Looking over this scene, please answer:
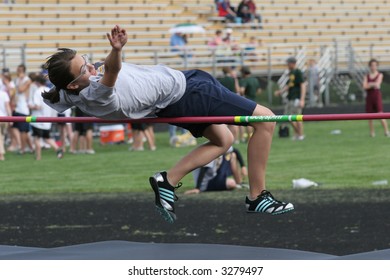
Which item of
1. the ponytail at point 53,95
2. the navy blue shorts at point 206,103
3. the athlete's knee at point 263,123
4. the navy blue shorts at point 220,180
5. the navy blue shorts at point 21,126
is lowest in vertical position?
the navy blue shorts at point 21,126

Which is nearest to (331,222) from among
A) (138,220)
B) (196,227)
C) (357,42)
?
(196,227)

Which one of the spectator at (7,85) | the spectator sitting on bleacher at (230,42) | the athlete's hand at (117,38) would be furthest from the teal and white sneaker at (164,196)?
the spectator sitting on bleacher at (230,42)

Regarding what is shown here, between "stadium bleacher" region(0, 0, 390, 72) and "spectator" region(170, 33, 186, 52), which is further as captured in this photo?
"spectator" region(170, 33, 186, 52)

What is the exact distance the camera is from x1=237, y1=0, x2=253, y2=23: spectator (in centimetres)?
3002

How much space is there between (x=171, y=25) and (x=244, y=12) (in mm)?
2368

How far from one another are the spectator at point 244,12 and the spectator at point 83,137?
36.6 ft

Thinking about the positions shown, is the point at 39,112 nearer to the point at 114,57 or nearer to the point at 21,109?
the point at 21,109

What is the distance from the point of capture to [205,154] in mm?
7203

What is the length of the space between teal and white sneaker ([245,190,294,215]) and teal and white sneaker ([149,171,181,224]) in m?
0.54

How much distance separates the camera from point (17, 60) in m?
24.7

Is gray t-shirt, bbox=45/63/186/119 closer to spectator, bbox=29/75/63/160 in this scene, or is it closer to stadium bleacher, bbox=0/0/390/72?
spectator, bbox=29/75/63/160

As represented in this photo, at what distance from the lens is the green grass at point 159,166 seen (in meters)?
14.4

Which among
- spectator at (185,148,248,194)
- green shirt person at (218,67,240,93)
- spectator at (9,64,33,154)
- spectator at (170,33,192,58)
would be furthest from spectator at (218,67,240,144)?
spectator at (170,33,192,58)

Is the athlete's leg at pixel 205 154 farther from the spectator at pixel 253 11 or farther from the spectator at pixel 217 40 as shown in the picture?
the spectator at pixel 253 11
